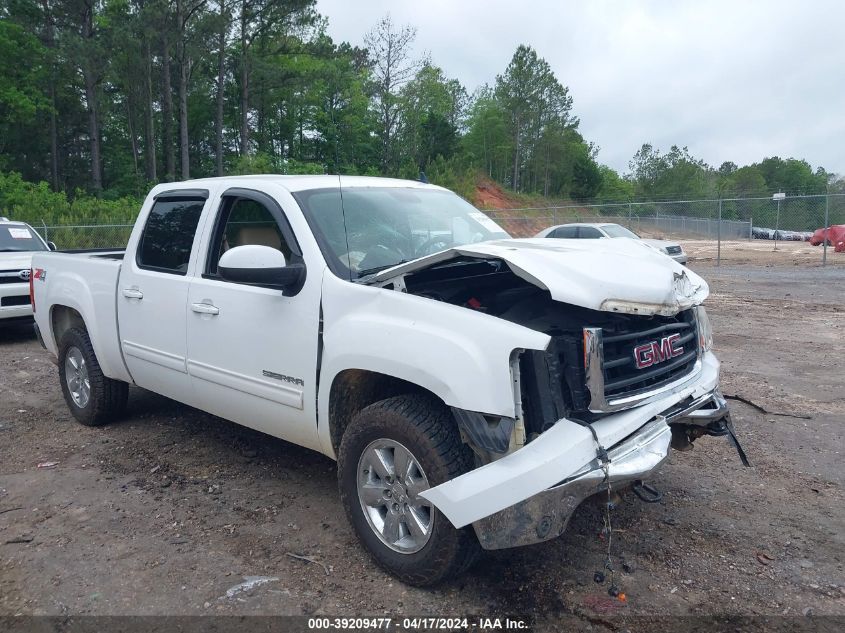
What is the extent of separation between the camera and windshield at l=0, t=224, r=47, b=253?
10.2 m

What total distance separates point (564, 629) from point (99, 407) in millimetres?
4067

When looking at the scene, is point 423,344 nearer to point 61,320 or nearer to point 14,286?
point 61,320

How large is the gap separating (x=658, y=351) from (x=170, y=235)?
3.26m

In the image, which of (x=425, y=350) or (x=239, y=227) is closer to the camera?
(x=425, y=350)

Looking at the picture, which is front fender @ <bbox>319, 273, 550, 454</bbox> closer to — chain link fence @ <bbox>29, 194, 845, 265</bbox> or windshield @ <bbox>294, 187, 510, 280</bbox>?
windshield @ <bbox>294, 187, 510, 280</bbox>

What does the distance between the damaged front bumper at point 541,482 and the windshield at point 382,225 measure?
1.31m

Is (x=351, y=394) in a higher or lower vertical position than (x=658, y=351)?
lower

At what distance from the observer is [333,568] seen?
3230 millimetres

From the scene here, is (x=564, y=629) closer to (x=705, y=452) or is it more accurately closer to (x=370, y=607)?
(x=370, y=607)

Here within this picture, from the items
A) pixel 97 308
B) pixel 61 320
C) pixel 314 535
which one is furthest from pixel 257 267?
pixel 61 320

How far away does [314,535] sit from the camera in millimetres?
3566

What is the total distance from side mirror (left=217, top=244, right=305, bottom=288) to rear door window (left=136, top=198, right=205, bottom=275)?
3.65 ft

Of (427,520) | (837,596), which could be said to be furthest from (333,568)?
(837,596)

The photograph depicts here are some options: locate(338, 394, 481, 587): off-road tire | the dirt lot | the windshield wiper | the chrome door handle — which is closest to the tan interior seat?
the chrome door handle
